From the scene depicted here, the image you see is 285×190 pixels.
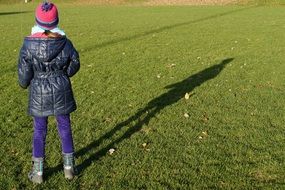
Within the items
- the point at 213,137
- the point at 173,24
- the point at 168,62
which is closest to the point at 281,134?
the point at 213,137

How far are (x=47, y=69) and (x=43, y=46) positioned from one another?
272mm

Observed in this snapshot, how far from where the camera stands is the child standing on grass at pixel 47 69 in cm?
442

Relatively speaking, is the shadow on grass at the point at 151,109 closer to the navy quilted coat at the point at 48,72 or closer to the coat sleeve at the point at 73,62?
the navy quilted coat at the point at 48,72

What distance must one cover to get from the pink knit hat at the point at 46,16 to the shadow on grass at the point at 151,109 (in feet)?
6.18

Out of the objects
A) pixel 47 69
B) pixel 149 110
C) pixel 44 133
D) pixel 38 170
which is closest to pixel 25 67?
pixel 47 69

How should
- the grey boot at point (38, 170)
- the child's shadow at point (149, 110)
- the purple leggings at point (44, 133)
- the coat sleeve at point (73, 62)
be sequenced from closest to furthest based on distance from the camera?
the coat sleeve at point (73, 62)
the purple leggings at point (44, 133)
the grey boot at point (38, 170)
the child's shadow at point (149, 110)

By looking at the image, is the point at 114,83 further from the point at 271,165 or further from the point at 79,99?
the point at 271,165

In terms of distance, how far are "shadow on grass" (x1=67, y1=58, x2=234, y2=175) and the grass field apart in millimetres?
17

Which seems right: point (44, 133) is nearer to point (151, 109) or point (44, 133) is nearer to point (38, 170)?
point (38, 170)

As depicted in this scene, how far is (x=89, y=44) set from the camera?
616 inches

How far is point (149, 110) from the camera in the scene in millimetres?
7613

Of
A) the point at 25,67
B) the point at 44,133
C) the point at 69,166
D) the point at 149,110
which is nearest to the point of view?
the point at 25,67

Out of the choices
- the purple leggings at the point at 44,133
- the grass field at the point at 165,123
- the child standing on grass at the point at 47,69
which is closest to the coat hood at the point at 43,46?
the child standing on grass at the point at 47,69

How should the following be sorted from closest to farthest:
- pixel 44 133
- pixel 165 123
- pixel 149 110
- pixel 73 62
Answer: pixel 73 62, pixel 44 133, pixel 165 123, pixel 149 110
